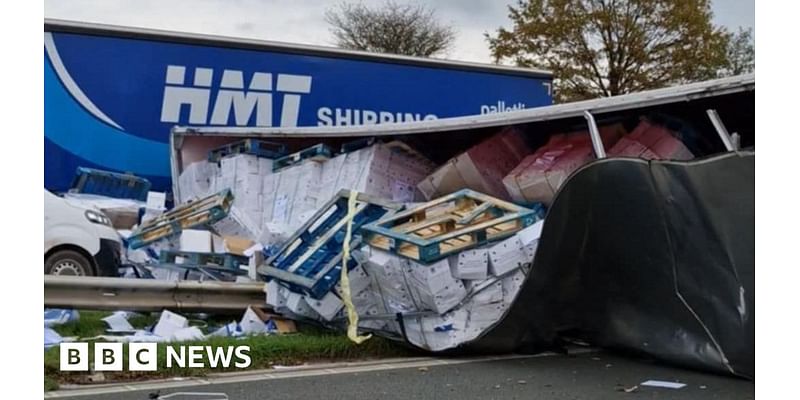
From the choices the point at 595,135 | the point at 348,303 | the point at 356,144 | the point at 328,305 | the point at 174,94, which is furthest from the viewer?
the point at 174,94

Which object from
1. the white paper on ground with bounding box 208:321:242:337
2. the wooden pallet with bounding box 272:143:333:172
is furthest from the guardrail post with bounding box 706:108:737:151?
the white paper on ground with bounding box 208:321:242:337

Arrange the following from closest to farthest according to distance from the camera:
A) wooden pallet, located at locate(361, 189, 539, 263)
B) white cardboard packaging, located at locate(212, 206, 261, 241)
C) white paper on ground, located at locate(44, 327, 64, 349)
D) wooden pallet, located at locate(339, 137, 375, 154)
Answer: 1. white paper on ground, located at locate(44, 327, 64, 349)
2. wooden pallet, located at locate(361, 189, 539, 263)
3. wooden pallet, located at locate(339, 137, 375, 154)
4. white cardboard packaging, located at locate(212, 206, 261, 241)

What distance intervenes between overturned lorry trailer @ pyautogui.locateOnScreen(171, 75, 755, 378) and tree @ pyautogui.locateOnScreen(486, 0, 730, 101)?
311 cm

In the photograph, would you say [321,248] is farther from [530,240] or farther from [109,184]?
[109,184]

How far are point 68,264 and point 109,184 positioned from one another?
2.56 ft

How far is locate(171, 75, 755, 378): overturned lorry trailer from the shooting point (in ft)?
12.5

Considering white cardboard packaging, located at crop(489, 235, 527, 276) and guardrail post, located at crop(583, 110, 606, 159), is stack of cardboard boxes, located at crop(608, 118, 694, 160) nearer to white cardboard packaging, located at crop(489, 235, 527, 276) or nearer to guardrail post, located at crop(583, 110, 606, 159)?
guardrail post, located at crop(583, 110, 606, 159)

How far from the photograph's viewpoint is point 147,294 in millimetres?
5223

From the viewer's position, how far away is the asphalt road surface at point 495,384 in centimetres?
400

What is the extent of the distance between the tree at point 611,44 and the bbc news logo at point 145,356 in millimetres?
3768

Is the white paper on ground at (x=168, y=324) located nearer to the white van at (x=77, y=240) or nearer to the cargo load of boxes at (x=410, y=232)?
the cargo load of boxes at (x=410, y=232)

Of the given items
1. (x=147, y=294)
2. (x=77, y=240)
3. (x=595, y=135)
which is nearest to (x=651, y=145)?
(x=595, y=135)

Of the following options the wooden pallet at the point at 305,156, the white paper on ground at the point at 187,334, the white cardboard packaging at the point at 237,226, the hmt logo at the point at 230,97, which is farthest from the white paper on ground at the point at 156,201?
the white paper on ground at the point at 187,334
